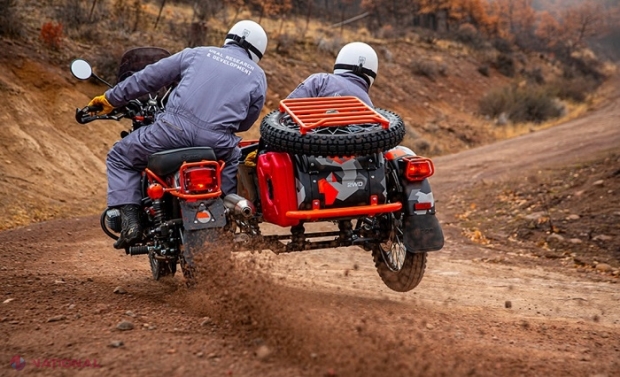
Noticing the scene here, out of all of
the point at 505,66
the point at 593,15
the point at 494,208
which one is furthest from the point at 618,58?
the point at 494,208

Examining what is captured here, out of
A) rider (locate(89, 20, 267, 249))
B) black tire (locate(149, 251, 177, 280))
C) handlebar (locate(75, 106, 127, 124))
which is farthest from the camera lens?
black tire (locate(149, 251, 177, 280))

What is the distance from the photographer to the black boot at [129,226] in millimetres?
4844

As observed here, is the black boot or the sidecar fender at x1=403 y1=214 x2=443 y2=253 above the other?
the sidecar fender at x1=403 y1=214 x2=443 y2=253

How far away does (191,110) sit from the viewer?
4727 millimetres

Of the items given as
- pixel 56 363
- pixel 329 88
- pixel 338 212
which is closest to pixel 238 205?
pixel 338 212

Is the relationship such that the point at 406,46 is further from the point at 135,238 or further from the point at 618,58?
the point at 618,58

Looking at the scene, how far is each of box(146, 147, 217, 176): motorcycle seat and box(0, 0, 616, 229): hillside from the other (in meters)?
5.69

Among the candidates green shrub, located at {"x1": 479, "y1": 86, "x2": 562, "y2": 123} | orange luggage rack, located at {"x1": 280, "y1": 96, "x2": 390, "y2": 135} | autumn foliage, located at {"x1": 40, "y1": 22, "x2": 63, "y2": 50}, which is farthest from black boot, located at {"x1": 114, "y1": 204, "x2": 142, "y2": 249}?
green shrub, located at {"x1": 479, "y1": 86, "x2": 562, "y2": 123}

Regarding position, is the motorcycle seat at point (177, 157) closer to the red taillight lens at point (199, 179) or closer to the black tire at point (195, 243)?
the red taillight lens at point (199, 179)

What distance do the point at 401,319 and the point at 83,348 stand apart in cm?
203

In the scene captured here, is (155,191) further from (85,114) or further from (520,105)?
(520,105)

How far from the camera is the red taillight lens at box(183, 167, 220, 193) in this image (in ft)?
14.6

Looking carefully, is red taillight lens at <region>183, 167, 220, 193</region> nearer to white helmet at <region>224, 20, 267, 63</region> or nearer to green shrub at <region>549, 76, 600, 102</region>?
white helmet at <region>224, 20, 267, 63</region>

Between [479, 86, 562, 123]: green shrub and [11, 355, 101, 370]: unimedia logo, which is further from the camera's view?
[479, 86, 562, 123]: green shrub
